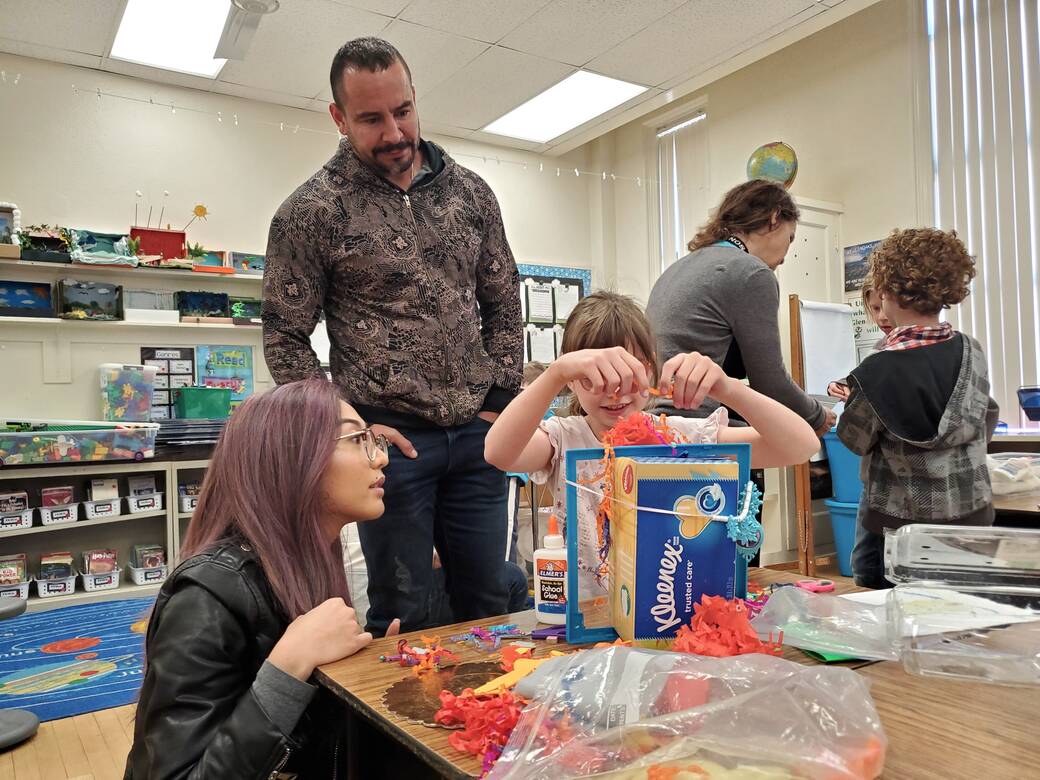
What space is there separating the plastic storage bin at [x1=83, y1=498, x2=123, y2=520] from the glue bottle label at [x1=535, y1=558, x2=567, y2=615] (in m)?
3.53

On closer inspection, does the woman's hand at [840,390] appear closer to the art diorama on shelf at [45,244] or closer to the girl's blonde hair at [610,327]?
the girl's blonde hair at [610,327]

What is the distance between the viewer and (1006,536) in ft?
3.03

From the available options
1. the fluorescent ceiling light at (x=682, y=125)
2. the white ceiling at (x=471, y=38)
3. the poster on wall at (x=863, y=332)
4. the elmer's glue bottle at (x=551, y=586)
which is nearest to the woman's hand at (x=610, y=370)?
the elmer's glue bottle at (x=551, y=586)

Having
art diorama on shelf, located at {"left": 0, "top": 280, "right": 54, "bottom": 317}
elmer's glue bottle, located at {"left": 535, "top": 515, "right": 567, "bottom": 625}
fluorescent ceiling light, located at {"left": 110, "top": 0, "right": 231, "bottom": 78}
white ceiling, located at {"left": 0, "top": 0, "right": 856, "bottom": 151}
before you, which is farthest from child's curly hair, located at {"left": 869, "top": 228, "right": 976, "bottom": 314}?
art diorama on shelf, located at {"left": 0, "top": 280, "right": 54, "bottom": 317}

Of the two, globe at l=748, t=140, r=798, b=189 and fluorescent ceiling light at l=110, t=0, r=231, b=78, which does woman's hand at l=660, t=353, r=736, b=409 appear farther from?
globe at l=748, t=140, r=798, b=189

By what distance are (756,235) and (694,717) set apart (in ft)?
5.39

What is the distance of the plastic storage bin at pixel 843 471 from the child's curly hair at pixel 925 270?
1.81 m

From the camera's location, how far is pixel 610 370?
984 millimetres

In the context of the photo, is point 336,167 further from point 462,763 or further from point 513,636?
point 462,763

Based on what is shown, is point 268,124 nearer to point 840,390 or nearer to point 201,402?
point 201,402

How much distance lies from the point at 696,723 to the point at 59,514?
396cm

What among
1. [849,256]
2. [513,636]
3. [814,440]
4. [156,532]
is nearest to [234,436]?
[513,636]

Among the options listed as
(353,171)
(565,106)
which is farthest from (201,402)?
(353,171)

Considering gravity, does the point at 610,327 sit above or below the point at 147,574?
above
